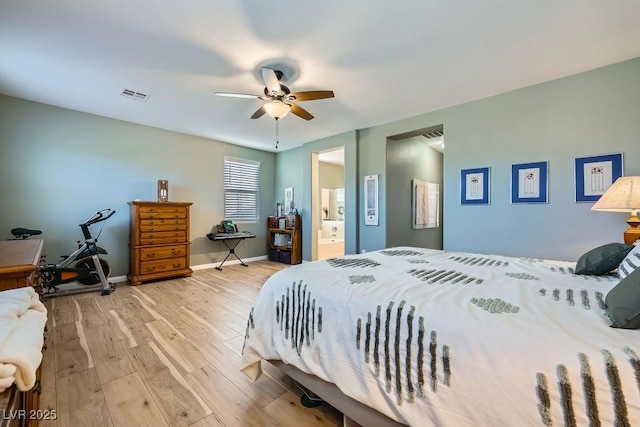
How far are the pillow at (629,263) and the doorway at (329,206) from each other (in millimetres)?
4412

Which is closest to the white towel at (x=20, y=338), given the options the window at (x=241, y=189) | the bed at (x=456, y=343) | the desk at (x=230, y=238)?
the bed at (x=456, y=343)

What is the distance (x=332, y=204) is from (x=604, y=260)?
19.6ft

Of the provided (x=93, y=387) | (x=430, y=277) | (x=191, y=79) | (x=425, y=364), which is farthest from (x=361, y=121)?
(x=93, y=387)

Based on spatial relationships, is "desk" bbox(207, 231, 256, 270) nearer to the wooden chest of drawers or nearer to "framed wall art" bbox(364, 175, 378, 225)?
the wooden chest of drawers

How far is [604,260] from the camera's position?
5.11ft

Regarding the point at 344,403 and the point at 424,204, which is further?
the point at 424,204

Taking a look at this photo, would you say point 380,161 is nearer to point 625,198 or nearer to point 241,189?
point 625,198

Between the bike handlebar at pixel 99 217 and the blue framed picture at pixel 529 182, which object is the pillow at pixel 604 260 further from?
the bike handlebar at pixel 99 217

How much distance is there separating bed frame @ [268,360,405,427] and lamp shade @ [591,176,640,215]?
8.11 ft

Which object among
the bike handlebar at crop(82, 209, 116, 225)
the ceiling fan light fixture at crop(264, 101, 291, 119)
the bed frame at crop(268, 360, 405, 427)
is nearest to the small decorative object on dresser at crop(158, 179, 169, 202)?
the bike handlebar at crop(82, 209, 116, 225)

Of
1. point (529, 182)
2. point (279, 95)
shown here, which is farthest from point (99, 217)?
point (529, 182)

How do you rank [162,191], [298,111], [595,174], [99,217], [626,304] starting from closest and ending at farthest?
[626,304] → [595,174] → [298,111] → [99,217] → [162,191]

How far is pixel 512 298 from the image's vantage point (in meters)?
1.16

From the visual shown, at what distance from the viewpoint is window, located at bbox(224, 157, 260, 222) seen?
555 centimetres
